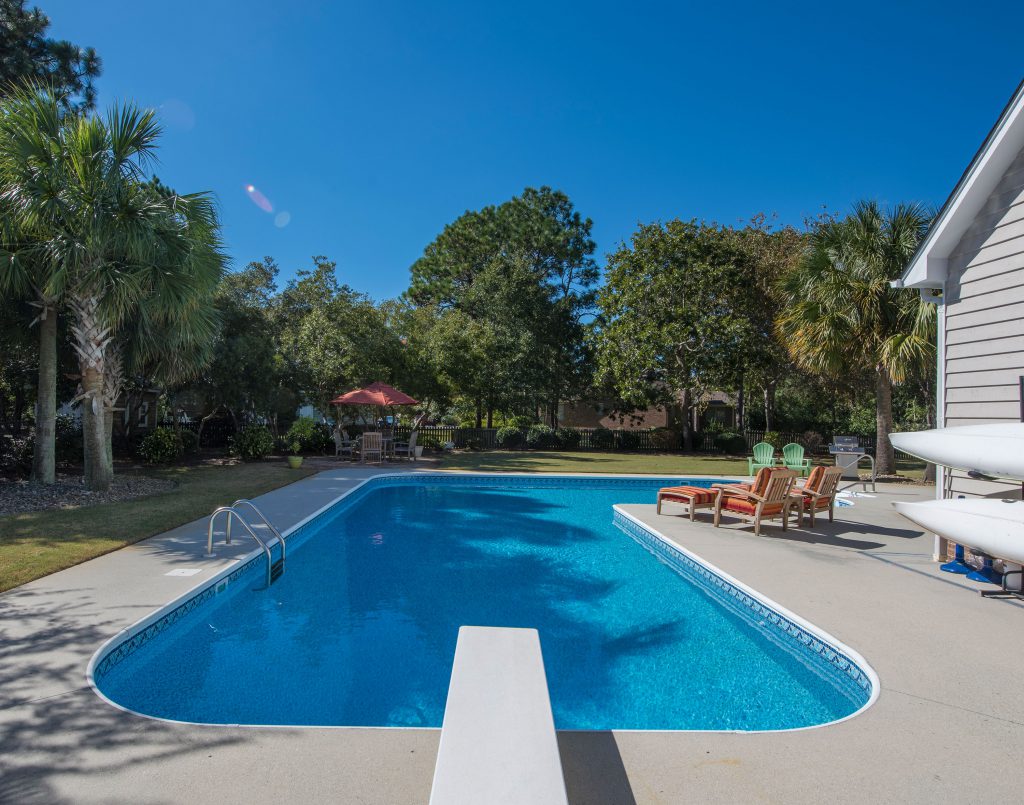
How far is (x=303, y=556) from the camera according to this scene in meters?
7.81

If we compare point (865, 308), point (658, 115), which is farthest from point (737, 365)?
point (658, 115)

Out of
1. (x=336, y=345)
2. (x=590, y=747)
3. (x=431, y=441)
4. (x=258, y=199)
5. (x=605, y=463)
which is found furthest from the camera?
(x=431, y=441)

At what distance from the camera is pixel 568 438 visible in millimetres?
25250

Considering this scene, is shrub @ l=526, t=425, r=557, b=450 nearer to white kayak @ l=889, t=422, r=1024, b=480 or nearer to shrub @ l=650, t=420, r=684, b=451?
shrub @ l=650, t=420, r=684, b=451

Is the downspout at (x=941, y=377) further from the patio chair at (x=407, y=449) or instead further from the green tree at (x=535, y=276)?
the green tree at (x=535, y=276)

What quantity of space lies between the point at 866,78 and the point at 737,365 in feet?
37.6

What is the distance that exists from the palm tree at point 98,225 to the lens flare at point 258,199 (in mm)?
7621

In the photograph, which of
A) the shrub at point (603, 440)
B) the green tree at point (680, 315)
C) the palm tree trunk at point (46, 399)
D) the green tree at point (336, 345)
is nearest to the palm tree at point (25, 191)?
the palm tree trunk at point (46, 399)

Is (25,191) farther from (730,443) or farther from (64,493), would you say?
(730,443)

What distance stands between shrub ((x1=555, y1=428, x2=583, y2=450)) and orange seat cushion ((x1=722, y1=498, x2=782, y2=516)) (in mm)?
16015

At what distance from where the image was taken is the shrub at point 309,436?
1863cm

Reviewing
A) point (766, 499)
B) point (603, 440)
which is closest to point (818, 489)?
point (766, 499)

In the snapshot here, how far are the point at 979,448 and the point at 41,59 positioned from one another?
1903cm

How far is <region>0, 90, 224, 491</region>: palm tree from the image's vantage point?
345 inches
